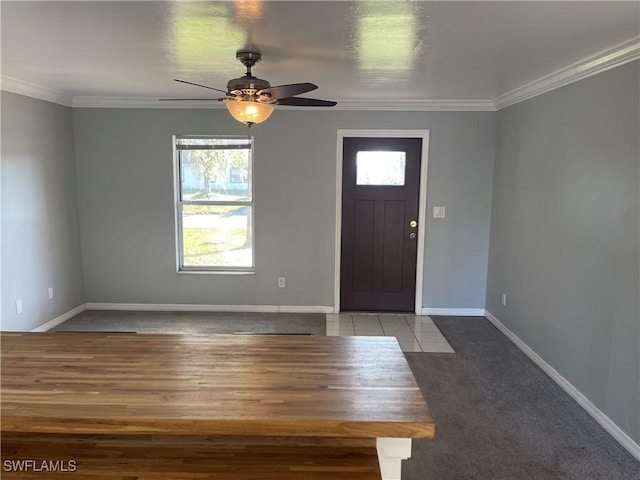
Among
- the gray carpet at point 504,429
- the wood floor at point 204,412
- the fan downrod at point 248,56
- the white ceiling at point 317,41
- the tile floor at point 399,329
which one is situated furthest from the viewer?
the tile floor at point 399,329

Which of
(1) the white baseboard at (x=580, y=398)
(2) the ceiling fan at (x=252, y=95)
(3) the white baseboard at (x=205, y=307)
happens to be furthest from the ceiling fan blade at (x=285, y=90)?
(3) the white baseboard at (x=205, y=307)

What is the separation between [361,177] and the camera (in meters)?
4.60

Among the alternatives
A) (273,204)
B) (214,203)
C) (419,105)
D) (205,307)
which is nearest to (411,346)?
(273,204)

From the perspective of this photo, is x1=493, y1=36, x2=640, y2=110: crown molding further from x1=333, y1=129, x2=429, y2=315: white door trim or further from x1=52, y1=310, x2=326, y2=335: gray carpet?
x1=52, y1=310, x2=326, y2=335: gray carpet

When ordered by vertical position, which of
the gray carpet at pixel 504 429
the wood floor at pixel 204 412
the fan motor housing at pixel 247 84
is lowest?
the gray carpet at pixel 504 429

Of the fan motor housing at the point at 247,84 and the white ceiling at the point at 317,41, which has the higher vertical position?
the white ceiling at the point at 317,41

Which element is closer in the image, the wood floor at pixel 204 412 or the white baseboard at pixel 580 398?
the wood floor at pixel 204 412

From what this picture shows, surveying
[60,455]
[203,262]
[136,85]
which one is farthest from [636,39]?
[203,262]

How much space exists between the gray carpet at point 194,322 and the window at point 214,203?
1.83 feet

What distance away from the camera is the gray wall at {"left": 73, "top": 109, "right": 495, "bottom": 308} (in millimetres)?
4500

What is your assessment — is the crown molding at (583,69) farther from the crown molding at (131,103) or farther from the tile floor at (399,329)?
the crown molding at (131,103)

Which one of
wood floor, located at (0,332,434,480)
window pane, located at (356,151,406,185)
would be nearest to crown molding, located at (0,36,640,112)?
window pane, located at (356,151,406,185)

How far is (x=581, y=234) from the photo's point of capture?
115 inches

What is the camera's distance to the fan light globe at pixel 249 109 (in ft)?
8.19
